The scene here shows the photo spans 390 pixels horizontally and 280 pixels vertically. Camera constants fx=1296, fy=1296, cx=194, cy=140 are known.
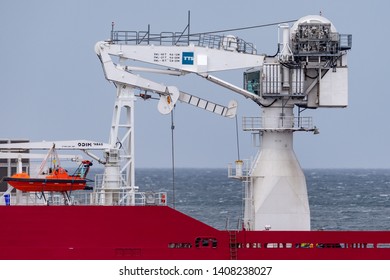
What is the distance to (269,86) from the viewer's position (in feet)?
121

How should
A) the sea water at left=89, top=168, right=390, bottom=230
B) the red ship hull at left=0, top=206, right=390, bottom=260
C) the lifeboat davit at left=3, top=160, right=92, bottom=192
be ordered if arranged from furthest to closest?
the sea water at left=89, top=168, right=390, bottom=230, the lifeboat davit at left=3, top=160, right=92, bottom=192, the red ship hull at left=0, top=206, right=390, bottom=260

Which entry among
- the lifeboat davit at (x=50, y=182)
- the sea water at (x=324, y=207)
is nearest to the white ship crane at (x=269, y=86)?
the lifeboat davit at (x=50, y=182)

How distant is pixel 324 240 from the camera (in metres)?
35.5

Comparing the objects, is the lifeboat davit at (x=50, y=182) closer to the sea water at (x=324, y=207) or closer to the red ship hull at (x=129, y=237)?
the red ship hull at (x=129, y=237)

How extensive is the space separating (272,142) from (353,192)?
65.6 meters

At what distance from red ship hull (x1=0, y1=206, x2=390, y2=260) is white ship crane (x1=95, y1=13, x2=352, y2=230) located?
143 cm

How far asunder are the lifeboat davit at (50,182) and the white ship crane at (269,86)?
2.90ft

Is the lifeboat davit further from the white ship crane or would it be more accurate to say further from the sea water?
the sea water

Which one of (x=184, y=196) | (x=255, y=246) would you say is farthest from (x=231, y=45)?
(x=184, y=196)

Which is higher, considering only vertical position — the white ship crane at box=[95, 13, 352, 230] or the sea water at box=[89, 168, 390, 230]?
the white ship crane at box=[95, 13, 352, 230]

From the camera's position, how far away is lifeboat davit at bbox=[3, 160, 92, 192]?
36031 millimetres

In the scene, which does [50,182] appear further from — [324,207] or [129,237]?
[324,207]

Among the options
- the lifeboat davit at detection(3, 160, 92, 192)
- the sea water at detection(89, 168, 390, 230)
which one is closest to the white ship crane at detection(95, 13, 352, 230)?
the lifeboat davit at detection(3, 160, 92, 192)

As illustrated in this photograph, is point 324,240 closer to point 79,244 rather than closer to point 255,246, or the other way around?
point 255,246
